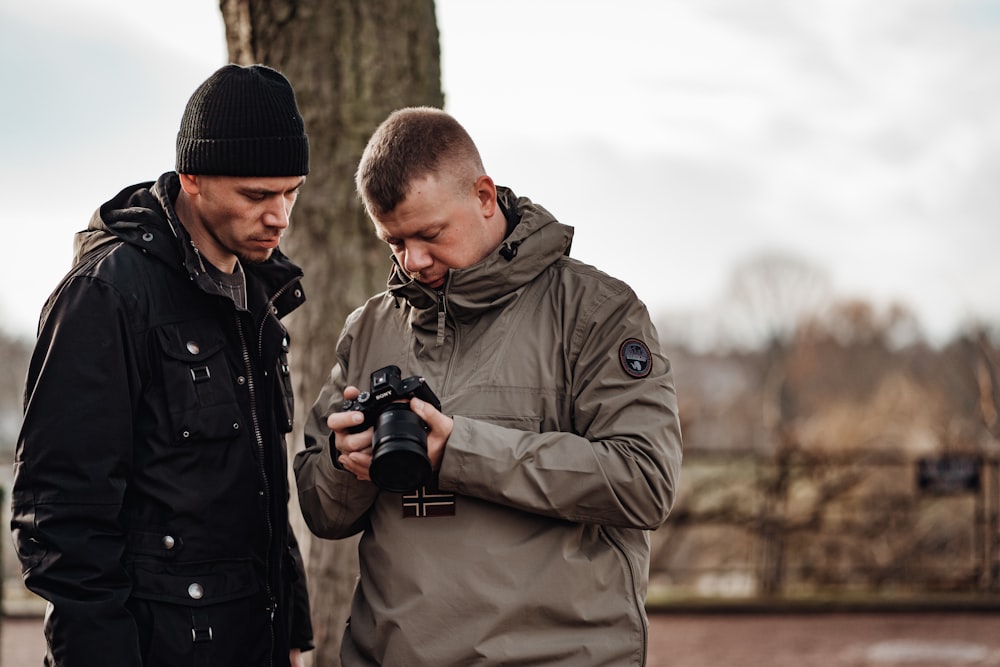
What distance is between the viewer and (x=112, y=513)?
2.50 meters

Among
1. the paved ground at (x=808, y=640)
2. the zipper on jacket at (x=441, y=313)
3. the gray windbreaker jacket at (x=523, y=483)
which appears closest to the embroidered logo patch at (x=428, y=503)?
the gray windbreaker jacket at (x=523, y=483)

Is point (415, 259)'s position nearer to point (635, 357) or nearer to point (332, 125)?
point (635, 357)

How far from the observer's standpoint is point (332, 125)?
468 cm

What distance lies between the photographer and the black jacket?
2.46 m

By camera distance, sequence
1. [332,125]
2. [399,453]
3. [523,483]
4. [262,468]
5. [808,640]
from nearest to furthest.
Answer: [399,453]
[523,483]
[262,468]
[332,125]
[808,640]

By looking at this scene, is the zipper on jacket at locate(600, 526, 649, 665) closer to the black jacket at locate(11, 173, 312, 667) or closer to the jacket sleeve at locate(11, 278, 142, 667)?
the black jacket at locate(11, 173, 312, 667)

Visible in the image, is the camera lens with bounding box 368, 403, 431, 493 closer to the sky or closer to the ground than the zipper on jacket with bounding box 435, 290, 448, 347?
closer to the ground

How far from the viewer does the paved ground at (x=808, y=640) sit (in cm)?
936

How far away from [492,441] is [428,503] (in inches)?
8.6

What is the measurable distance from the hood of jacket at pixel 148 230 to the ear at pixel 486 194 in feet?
2.23

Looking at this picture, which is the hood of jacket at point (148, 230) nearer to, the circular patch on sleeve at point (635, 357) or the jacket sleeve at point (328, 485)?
the jacket sleeve at point (328, 485)

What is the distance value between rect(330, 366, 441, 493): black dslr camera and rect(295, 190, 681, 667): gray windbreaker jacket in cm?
10

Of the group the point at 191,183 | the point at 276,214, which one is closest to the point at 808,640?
the point at 276,214

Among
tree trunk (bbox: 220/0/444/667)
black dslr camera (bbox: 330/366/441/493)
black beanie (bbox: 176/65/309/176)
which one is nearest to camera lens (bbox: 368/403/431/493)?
black dslr camera (bbox: 330/366/441/493)
